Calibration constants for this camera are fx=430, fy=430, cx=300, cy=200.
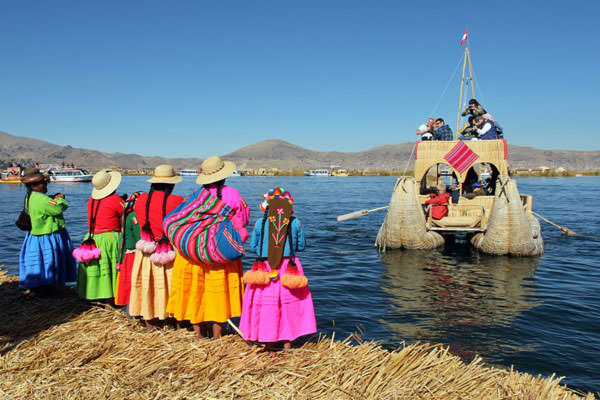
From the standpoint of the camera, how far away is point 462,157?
14586 mm

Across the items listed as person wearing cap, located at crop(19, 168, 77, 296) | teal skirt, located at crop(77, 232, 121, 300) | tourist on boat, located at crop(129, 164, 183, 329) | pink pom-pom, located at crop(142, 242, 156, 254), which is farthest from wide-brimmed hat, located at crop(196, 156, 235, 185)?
person wearing cap, located at crop(19, 168, 77, 296)

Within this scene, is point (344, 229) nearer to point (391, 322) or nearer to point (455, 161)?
point (455, 161)

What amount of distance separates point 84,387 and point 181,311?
4.06 feet

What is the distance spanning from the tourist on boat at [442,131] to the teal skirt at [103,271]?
12.4 m

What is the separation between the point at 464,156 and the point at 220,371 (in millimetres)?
12490

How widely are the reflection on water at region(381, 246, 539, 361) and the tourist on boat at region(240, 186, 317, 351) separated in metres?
3.39

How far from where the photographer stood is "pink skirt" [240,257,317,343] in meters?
4.61

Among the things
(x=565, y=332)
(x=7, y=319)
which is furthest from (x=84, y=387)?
(x=565, y=332)

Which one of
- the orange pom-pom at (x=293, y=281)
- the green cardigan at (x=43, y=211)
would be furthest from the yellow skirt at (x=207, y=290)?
the green cardigan at (x=43, y=211)

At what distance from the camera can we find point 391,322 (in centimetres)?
827

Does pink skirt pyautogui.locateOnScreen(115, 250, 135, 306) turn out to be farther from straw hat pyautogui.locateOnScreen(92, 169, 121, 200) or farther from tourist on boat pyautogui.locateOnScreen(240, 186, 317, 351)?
tourist on boat pyautogui.locateOnScreen(240, 186, 317, 351)

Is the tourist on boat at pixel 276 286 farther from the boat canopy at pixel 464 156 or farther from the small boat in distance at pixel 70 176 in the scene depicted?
the small boat in distance at pixel 70 176

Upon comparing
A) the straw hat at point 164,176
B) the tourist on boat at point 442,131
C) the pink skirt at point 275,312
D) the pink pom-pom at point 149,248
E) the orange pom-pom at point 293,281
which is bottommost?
the pink skirt at point 275,312

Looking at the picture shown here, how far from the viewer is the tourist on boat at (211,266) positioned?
4.62 m
